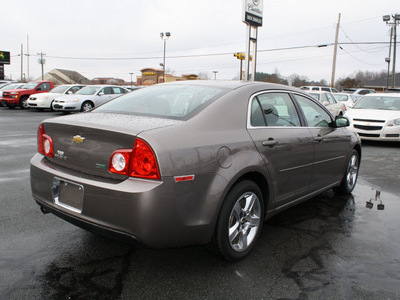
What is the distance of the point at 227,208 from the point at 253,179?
492 mm

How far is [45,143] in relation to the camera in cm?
315

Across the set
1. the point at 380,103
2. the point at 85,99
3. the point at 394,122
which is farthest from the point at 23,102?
the point at 394,122

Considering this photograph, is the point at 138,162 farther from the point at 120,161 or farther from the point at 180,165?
the point at 180,165

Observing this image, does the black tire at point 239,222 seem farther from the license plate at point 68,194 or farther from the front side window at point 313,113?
the front side window at point 313,113

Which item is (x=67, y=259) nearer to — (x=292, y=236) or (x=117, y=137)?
(x=117, y=137)

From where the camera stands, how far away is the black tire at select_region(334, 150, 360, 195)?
16.5 ft

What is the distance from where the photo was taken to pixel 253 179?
3.21m

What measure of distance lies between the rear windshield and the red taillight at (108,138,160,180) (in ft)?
1.82

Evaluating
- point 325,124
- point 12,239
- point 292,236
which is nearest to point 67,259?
point 12,239

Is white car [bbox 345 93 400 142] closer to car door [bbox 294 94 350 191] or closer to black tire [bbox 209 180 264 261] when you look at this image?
car door [bbox 294 94 350 191]

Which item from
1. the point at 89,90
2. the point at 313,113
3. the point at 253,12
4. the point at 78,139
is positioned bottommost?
the point at 78,139

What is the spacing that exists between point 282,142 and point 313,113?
3.58 feet

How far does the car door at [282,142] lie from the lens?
3.29 m

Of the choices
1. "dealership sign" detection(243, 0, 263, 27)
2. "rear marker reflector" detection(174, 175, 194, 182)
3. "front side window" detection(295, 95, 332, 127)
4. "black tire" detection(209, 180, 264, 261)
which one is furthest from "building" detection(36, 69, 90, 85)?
"rear marker reflector" detection(174, 175, 194, 182)
